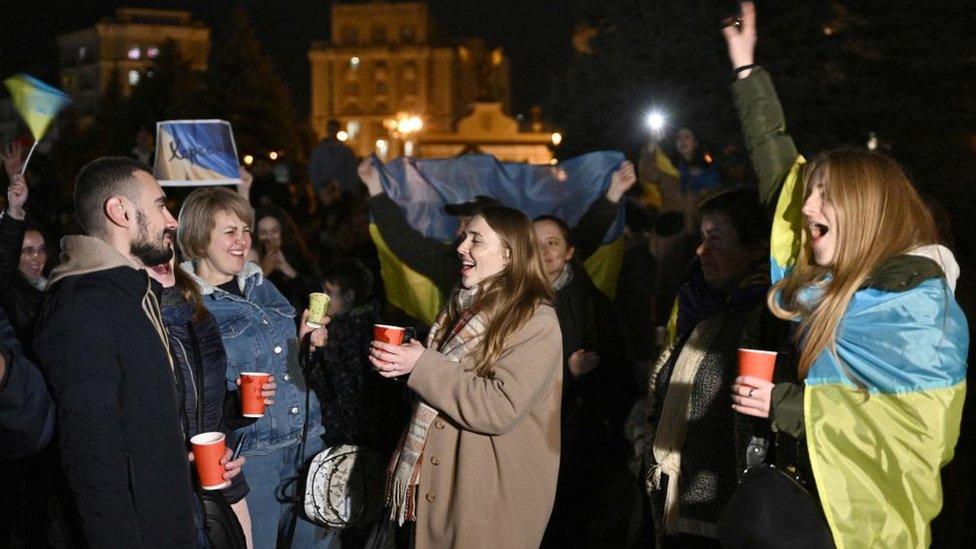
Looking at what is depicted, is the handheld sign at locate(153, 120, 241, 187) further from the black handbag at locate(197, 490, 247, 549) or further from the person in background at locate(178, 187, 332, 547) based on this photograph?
the black handbag at locate(197, 490, 247, 549)

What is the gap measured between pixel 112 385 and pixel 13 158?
3.00m

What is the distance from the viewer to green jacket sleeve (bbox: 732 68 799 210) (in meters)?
4.21

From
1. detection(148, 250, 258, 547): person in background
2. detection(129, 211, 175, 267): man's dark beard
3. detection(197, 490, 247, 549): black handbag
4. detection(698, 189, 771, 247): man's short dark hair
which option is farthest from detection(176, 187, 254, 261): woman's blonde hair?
detection(698, 189, 771, 247): man's short dark hair

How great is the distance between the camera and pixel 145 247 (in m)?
3.78

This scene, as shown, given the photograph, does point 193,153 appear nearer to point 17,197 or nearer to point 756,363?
point 17,197

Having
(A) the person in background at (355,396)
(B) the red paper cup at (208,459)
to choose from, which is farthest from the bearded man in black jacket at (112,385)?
(A) the person in background at (355,396)

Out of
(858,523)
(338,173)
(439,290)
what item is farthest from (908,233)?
(338,173)

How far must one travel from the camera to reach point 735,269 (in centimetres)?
444

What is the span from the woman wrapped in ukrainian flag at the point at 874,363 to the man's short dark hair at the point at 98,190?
7.61ft

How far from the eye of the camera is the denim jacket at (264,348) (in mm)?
5000

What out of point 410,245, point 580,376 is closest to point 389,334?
point 580,376

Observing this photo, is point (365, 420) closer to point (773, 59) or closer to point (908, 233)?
point (908, 233)

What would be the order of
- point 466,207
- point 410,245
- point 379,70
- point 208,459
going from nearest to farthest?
point 208,459
point 410,245
point 466,207
point 379,70

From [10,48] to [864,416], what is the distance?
1537 centimetres
